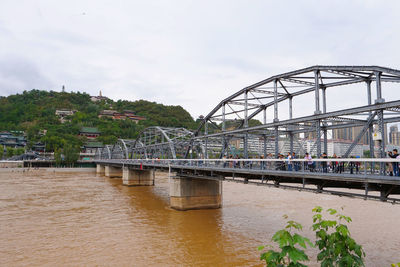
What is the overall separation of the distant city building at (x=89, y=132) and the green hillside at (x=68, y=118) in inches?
78.0

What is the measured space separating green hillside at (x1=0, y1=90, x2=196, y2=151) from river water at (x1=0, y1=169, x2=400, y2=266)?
101 meters

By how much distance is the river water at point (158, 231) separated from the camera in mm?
15891

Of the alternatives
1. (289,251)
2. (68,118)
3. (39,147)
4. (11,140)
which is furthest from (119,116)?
(289,251)

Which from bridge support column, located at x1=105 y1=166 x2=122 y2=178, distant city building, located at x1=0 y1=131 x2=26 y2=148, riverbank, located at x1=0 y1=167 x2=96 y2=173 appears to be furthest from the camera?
distant city building, located at x1=0 y1=131 x2=26 y2=148

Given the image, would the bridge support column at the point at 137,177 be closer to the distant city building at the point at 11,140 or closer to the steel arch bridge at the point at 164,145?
the steel arch bridge at the point at 164,145

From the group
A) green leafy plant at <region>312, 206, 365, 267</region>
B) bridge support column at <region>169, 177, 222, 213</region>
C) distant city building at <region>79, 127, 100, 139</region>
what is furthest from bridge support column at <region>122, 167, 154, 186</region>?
distant city building at <region>79, 127, 100, 139</region>

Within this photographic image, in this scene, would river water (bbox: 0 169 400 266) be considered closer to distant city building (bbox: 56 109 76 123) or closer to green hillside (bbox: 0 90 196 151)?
green hillside (bbox: 0 90 196 151)

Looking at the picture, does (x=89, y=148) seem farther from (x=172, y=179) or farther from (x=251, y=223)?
(x=251, y=223)

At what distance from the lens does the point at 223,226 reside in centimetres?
2256

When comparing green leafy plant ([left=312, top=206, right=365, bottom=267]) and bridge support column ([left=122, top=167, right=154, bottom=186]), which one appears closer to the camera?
green leafy plant ([left=312, top=206, right=365, bottom=267])

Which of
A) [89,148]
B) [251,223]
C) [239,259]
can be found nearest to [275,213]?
[251,223]

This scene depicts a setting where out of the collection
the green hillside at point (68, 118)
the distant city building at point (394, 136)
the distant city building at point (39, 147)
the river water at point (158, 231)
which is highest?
the green hillside at point (68, 118)

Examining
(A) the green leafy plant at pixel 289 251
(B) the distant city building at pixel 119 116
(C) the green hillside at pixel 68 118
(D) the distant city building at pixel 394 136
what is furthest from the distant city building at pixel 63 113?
(A) the green leafy plant at pixel 289 251

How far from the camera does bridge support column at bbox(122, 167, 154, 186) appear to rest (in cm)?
5306
